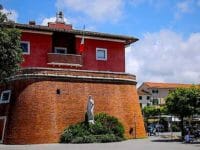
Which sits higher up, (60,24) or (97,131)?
(60,24)

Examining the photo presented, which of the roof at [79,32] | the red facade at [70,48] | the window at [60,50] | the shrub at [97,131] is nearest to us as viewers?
the shrub at [97,131]

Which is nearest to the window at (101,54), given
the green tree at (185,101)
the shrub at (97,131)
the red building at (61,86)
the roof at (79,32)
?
the red building at (61,86)

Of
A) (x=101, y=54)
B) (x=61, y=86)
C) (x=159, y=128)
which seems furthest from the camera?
(x=159, y=128)

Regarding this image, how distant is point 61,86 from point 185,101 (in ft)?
30.7

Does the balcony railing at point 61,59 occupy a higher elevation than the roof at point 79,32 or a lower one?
lower

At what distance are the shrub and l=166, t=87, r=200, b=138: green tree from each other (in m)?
4.40

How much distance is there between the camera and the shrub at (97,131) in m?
32.2

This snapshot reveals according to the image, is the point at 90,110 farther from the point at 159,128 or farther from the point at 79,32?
the point at 159,128

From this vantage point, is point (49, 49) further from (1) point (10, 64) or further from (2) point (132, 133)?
(1) point (10, 64)

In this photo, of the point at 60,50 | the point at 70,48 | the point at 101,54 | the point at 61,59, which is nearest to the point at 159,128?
the point at 101,54

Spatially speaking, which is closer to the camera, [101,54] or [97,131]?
[97,131]

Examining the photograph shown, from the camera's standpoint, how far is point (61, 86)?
1359 inches

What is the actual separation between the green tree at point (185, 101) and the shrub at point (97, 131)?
4405 mm

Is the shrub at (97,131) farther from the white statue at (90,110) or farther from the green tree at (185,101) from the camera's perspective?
the green tree at (185,101)
